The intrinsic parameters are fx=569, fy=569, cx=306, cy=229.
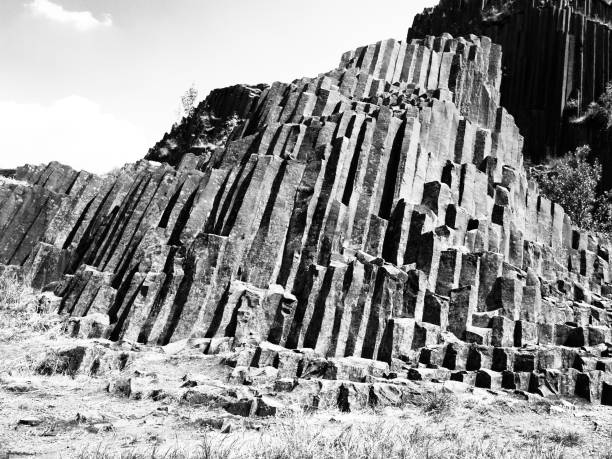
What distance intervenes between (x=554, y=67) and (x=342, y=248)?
4365 centimetres

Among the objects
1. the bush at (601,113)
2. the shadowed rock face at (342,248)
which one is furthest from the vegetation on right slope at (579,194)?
the shadowed rock face at (342,248)

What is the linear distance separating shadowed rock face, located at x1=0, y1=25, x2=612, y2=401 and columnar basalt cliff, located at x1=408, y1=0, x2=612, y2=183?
26599 millimetres

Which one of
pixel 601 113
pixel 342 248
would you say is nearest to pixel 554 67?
pixel 601 113

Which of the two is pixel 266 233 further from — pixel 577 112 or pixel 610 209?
pixel 577 112

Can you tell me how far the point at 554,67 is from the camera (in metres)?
51.4

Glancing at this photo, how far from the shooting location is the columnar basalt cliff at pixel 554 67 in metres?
48.8

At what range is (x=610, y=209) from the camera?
38.1 meters

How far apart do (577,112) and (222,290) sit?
4365 cm

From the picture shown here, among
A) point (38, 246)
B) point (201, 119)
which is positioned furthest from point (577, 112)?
point (38, 246)

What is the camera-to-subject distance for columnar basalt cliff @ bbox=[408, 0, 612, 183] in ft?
160

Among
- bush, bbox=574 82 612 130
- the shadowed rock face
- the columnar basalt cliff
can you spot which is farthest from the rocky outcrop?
bush, bbox=574 82 612 130

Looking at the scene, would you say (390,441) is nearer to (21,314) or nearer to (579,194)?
(21,314)

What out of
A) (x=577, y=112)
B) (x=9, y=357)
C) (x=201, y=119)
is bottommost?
(x=9, y=357)

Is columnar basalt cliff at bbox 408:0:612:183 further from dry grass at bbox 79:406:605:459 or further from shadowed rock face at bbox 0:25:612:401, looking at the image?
dry grass at bbox 79:406:605:459
